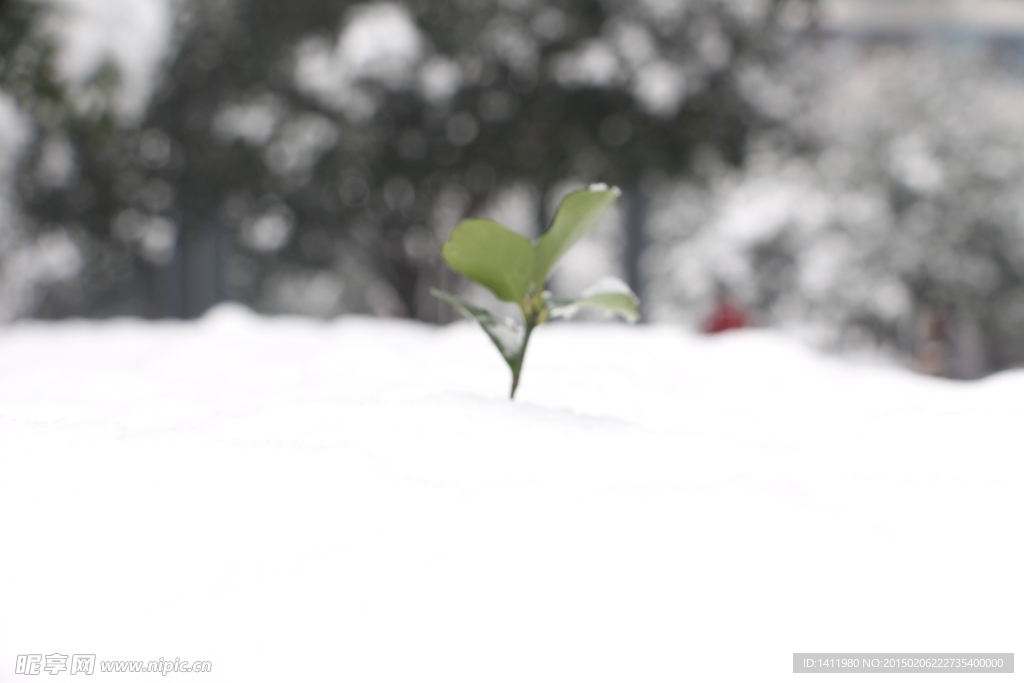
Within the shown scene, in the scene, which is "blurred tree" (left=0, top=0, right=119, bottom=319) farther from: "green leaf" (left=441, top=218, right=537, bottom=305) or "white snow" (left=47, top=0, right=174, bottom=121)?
"green leaf" (left=441, top=218, right=537, bottom=305)

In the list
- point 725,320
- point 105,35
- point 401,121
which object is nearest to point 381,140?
point 401,121

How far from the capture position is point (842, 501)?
1205 millimetres

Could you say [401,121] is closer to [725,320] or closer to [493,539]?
[725,320]

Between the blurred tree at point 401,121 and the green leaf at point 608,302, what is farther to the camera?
the blurred tree at point 401,121

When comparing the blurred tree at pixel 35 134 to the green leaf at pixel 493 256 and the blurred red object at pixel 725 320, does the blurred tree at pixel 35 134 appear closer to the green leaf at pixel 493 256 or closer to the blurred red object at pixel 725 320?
the green leaf at pixel 493 256

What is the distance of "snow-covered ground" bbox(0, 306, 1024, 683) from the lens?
3.13 feet

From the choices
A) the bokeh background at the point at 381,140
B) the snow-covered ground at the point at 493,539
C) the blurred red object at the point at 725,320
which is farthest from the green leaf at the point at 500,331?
the bokeh background at the point at 381,140

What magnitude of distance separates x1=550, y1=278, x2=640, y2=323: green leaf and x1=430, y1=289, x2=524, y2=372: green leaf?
0.08 metres

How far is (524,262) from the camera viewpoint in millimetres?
1704

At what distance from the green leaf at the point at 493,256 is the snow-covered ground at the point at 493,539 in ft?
0.71

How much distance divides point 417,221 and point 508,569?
10.7m

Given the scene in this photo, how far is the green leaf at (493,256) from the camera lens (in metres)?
1.66

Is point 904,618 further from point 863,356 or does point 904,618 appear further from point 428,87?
point 863,356

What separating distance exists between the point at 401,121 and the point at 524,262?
919 cm
